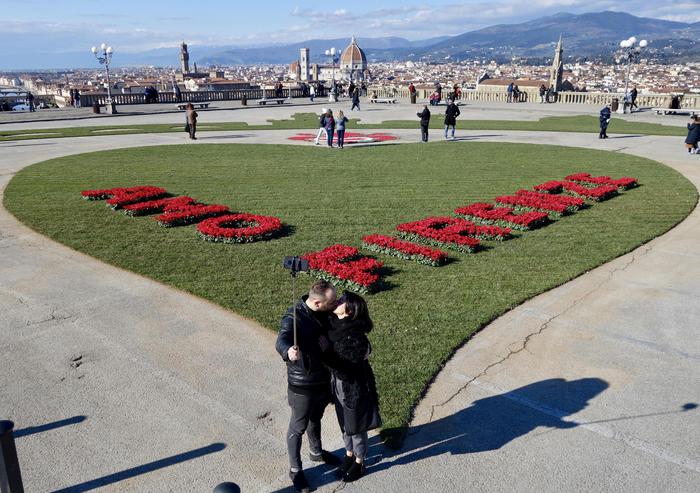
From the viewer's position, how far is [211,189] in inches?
669

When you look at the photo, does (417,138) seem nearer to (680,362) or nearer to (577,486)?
(680,362)

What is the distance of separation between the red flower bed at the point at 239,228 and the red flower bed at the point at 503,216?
15.1 ft

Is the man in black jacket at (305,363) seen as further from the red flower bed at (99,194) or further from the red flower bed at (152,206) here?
the red flower bed at (99,194)

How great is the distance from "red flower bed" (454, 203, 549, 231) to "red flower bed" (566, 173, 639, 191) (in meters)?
4.62

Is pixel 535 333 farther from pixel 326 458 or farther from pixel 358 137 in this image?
pixel 358 137

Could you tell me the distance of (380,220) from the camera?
13.6 meters

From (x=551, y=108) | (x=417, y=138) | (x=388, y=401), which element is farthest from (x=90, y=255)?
(x=551, y=108)

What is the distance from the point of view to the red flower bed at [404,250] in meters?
10.7

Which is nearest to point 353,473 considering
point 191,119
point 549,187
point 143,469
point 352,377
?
point 352,377

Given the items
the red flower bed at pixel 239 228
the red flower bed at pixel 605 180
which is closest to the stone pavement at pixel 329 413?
the red flower bed at pixel 239 228

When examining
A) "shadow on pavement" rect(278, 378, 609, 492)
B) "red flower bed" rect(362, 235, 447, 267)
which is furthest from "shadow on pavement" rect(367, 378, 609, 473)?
"red flower bed" rect(362, 235, 447, 267)

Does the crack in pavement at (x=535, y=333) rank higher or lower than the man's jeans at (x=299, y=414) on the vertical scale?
lower

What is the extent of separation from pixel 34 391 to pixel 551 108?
156ft

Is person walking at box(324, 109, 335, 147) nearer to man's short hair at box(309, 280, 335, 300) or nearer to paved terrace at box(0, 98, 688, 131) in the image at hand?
paved terrace at box(0, 98, 688, 131)
